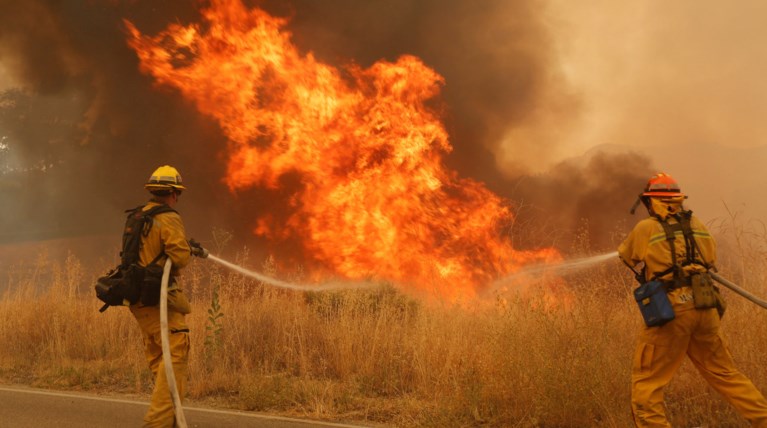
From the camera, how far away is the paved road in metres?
5.39

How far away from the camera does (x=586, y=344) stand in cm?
559

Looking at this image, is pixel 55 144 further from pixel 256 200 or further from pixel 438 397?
pixel 438 397

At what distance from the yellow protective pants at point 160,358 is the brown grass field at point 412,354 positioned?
1.69 m

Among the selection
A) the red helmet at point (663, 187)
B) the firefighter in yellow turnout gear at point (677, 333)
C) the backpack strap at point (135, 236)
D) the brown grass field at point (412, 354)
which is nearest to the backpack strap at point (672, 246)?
the firefighter in yellow turnout gear at point (677, 333)

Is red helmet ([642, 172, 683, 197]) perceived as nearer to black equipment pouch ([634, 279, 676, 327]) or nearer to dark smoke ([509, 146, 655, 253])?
black equipment pouch ([634, 279, 676, 327])

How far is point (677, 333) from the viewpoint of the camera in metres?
4.02

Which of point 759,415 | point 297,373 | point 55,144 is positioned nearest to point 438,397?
point 297,373

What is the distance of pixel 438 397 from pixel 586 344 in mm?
1591

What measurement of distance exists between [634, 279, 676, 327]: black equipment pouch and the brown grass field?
4.04 feet

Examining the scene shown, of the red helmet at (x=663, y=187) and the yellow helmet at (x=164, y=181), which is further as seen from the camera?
the yellow helmet at (x=164, y=181)

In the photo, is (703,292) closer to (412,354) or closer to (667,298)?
(667,298)

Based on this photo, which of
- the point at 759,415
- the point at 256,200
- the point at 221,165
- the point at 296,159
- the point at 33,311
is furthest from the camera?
the point at 221,165

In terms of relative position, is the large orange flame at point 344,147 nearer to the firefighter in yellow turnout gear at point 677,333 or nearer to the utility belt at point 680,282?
the firefighter in yellow turnout gear at point 677,333

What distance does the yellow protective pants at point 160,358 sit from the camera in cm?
420
